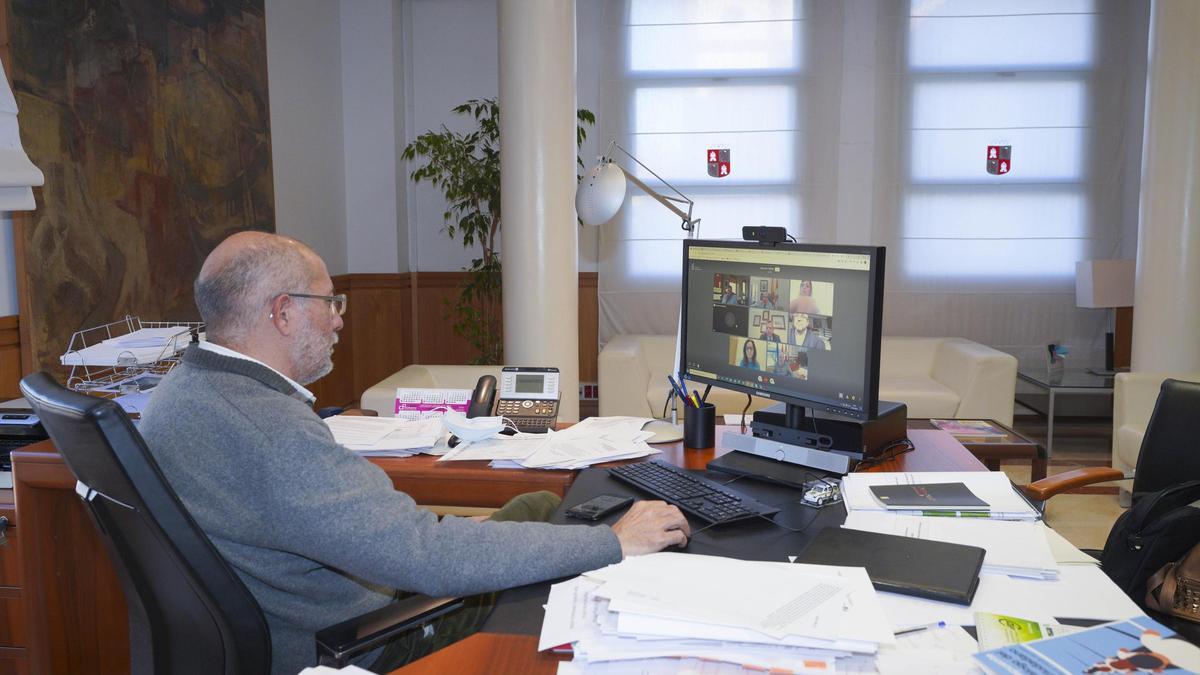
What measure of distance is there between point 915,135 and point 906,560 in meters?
5.05

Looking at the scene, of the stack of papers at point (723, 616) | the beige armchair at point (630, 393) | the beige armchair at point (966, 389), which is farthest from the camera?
the beige armchair at point (630, 393)

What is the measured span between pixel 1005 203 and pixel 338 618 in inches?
216

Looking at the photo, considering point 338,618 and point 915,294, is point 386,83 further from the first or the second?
point 338,618

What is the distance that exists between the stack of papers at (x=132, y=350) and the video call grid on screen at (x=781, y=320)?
140 cm

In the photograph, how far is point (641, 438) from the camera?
227cm

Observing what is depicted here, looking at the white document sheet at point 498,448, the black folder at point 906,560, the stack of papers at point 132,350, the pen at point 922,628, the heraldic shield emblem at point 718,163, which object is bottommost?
the pen at point 922,628

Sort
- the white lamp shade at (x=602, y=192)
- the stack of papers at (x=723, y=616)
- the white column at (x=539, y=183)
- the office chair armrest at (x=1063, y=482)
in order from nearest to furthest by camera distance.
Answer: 1. the stack of papers at (x=723, y=616)
2. the office chair armrest at (x=1063, y=482)
3. the white lamp shade at (x=602, y=192)
4. the white column at (x=539, y=183)

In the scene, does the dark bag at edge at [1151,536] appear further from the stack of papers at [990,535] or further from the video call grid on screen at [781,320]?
the video call grid on screen at [781,320]

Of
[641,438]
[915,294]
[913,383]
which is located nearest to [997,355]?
[913,383]

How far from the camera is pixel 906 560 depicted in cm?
136

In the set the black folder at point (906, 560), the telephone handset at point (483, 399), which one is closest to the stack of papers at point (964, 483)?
the black folder at point (906, 560)

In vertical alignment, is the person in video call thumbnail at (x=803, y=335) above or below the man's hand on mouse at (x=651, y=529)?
above

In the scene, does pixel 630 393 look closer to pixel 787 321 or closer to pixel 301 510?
pixel 787 321

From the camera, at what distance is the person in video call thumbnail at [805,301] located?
6.42ft
